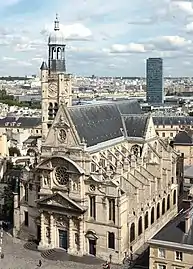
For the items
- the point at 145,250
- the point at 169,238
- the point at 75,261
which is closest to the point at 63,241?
the point at 75,261

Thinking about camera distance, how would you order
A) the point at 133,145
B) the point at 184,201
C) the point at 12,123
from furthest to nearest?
the point at 12,123 < the point at 184,201 < the point at 133,145

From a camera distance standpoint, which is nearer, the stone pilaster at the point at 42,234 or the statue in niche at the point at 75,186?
the statue in niche at the point at 75,186

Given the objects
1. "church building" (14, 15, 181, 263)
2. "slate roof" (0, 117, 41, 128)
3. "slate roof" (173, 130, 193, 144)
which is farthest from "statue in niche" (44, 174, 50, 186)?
"slate roof" (0, 117, 41, 128)

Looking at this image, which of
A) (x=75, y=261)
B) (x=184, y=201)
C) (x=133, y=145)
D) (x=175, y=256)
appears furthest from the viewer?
(x=184, y=201)

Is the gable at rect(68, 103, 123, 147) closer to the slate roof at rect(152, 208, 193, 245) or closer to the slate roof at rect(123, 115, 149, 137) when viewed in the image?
the slate roof at rect(123, 115, 149, 137)

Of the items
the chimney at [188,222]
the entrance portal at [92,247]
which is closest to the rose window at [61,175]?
the entrance portal at [92,247]

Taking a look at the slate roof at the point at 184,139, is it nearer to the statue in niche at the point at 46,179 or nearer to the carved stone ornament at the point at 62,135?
the statue in niche at the point at 46,179

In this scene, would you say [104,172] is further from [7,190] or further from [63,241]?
[7,190]
